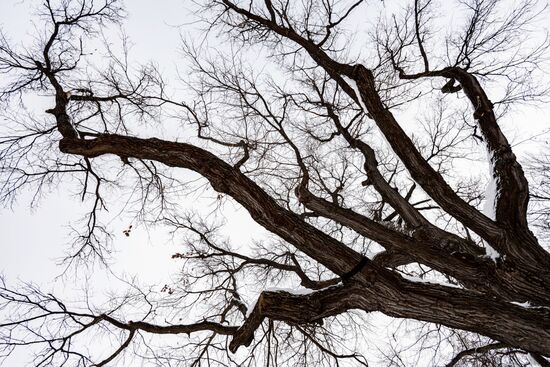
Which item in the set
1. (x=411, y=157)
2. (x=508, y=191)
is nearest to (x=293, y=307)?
(x=411, y=157)

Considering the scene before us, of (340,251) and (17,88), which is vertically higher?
(17,88)

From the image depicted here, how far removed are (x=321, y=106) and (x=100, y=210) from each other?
14.1 feet

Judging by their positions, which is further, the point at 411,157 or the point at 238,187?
the point at 411,157

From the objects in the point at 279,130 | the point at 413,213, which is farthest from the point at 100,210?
the point at 413,213

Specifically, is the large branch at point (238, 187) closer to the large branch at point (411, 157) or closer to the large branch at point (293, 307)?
the large branch at point (293, 307)

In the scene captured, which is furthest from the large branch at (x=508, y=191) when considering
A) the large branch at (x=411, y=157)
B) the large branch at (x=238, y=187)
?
the large branch at (x=238, y=187)

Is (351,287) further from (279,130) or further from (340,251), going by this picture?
(279,130)

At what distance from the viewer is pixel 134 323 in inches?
154

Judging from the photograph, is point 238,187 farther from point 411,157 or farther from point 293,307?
point 411,157

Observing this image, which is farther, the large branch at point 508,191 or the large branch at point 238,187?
the large branch at point 508,191

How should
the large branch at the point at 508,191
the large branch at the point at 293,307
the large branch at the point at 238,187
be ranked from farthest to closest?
1. the large branch at the point at 508,191
2. the large branch at the point at 238,187
3. the large branch at the point at 293,307

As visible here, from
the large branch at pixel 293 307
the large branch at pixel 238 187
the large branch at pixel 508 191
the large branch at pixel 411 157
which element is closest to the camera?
the large branch at pixel 293 307

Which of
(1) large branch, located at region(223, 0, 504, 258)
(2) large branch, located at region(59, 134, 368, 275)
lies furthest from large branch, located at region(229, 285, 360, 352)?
(1) large branch, located at region(223, 0, 504, 258)

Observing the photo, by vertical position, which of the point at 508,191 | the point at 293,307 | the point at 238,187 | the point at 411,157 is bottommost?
the point at 293,307
